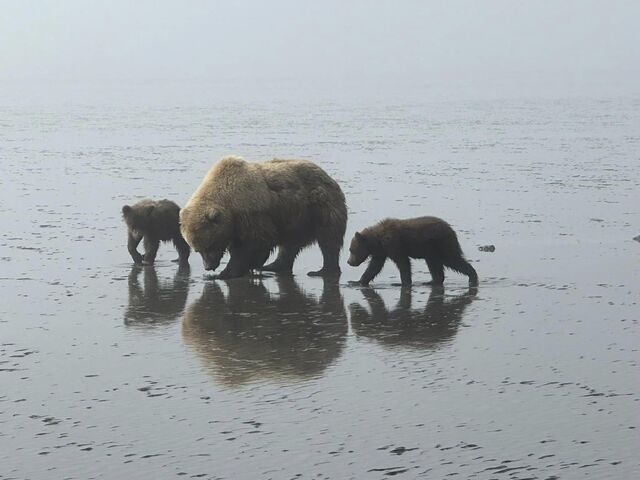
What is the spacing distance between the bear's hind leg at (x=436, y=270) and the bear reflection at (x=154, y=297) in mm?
2023

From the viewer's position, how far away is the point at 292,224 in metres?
12.2

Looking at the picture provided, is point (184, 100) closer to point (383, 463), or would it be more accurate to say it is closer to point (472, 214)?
point (472, 214)

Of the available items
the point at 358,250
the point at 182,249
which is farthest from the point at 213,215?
the point at 358,250

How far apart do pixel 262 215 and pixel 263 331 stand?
2896mm

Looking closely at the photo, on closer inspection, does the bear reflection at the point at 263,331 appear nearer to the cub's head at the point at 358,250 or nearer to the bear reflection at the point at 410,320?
the bear reflection at the point at 410,320

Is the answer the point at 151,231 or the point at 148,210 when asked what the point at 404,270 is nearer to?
the point at 151,231

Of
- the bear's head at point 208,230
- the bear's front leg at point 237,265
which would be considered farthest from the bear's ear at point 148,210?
the bear's front leg at point 237,265

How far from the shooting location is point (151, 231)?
1265cm

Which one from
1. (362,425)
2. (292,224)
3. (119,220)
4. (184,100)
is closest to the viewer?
(362,425)

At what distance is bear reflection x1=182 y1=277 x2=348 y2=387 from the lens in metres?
8.01

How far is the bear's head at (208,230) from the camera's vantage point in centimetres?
1162

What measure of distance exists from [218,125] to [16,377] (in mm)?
26270

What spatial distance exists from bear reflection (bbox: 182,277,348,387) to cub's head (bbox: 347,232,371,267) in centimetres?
37

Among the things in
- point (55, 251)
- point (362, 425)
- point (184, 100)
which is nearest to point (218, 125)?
point (184, 100)
